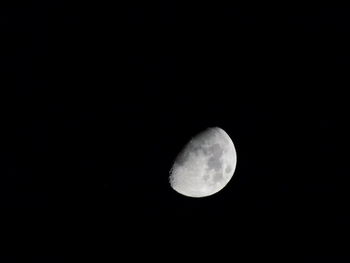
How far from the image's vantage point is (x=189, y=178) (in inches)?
142

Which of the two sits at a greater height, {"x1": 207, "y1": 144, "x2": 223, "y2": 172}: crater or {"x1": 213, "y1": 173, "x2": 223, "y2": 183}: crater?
{"x1": 207, "y1": 144, "x2": 223, "y2": 172}: crater

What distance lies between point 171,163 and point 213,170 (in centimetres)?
54

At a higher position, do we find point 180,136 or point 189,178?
point 180,136

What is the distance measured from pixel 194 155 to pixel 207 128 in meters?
0.42

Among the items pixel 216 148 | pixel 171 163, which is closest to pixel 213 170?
pixel 216 148

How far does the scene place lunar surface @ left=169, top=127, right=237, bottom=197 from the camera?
3.57 meters

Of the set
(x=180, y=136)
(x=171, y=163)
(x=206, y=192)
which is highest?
(x=180, y=136)

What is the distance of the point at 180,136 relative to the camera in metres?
3.59

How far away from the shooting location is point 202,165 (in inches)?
140

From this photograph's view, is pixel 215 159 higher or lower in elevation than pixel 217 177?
higher

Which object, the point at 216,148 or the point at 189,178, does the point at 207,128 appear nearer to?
the point at 216,148

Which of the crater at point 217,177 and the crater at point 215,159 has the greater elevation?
the crater at point 215,159

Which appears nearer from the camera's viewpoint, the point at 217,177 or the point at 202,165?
the point at 202,165

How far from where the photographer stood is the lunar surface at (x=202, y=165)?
3.57 meters
